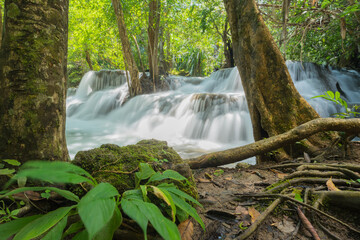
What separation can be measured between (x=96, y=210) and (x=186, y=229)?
0.64 metres

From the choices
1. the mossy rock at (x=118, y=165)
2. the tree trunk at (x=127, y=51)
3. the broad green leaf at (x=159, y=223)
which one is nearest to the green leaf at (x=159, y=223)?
the broad green leaf at (x=159, y=223)

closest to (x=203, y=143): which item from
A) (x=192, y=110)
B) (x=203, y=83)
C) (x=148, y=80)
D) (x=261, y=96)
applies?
(x=192, y=110)

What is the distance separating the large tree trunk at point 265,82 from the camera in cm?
278

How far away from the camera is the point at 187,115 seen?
7074mm

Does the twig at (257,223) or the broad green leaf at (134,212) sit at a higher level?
the broad green leaf at (134,212)

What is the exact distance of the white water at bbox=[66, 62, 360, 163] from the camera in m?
5.89

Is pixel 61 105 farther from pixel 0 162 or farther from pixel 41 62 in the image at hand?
pixel 0 162

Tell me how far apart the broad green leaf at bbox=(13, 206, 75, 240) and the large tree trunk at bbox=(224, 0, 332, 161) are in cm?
263

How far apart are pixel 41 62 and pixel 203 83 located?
1160 cm

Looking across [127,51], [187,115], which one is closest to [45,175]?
[187,115]

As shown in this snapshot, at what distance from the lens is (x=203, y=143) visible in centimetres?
572

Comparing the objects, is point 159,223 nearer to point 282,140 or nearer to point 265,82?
point 282,140

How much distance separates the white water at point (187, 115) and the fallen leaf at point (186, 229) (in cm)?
349

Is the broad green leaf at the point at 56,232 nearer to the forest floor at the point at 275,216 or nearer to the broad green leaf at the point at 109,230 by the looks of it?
the broad green leaf at the point at 109,230
